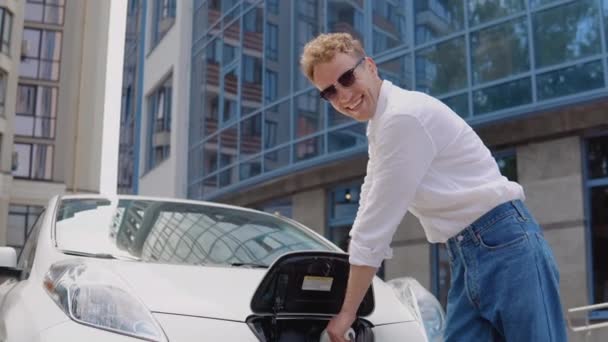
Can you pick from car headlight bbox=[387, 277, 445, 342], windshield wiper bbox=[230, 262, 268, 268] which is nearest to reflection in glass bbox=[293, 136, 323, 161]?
car headlight bbox=[387, 277, 445, 342]

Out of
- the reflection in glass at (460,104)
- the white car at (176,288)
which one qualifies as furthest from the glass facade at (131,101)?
the white car at (176,288)

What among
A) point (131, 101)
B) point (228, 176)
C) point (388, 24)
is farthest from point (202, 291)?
point (131, 101)

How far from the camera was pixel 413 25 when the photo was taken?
1252 cm

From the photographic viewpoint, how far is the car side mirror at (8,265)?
341 centimetres

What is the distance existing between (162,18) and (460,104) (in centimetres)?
1559

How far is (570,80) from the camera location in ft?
33.1

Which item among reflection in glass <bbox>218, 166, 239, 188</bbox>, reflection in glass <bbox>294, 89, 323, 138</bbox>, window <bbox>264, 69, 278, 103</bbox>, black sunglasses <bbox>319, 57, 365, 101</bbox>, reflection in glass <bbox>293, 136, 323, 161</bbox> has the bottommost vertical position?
black sunglasses <bbox>319, 57, 365, 101</bbox>

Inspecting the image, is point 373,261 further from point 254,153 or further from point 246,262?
point 254,153

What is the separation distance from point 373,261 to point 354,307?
0.17m

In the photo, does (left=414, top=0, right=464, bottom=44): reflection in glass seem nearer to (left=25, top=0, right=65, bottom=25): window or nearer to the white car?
the white car

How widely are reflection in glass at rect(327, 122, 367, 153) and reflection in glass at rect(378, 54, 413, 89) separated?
3.04ft

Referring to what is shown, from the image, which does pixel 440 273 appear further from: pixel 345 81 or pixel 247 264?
pixel 345 81

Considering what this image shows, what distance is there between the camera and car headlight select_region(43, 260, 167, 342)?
8.57 ft

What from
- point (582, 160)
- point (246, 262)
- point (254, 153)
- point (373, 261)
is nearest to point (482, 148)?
point (373, 261)
